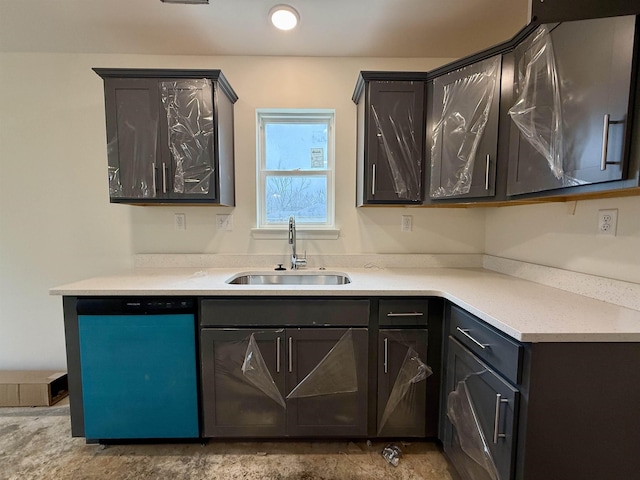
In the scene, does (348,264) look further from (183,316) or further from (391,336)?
(183,316)

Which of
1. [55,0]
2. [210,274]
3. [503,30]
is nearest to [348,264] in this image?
[210,274]

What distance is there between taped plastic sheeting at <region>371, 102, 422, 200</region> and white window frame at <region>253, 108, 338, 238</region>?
48 cm

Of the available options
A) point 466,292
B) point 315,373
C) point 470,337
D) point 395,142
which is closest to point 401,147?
point 395,142

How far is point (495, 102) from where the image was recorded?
1.55 meters

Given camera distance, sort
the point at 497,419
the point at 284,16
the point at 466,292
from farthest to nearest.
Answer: the point at 284,16 → the point at 466,292 → the point at 497,419

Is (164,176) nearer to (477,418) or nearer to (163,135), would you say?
(163,135)

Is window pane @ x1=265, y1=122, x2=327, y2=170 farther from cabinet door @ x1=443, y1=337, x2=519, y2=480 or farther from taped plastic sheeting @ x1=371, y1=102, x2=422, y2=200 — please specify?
cabinet door @ x1=443, y1=337, x2=519, y2=480

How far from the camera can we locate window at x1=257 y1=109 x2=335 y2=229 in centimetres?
224

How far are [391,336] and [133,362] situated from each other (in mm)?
1406

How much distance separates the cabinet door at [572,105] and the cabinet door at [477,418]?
83cm

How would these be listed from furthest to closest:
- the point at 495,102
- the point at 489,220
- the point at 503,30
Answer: the point at 489,220, the point at 503,30, the point at 495,102

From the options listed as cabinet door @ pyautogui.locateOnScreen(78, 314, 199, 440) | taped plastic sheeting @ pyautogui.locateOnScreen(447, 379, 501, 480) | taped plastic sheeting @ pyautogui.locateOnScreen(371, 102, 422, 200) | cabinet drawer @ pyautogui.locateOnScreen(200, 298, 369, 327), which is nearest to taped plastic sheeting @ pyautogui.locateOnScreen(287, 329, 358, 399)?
cabinet drawer @ pyautogui.locateOnScreen(200, 298, 369, 327)

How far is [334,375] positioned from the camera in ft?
5.18

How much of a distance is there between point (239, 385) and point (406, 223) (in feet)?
5.16
